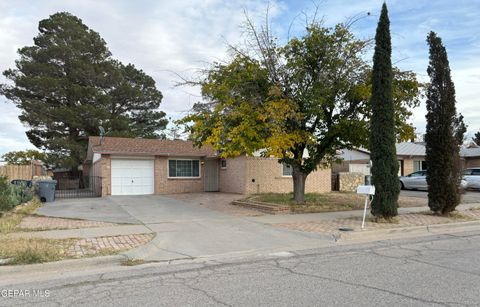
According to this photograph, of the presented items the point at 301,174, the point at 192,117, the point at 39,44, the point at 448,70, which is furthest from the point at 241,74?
the point at 39,44

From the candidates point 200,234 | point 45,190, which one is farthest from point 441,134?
point 45,190

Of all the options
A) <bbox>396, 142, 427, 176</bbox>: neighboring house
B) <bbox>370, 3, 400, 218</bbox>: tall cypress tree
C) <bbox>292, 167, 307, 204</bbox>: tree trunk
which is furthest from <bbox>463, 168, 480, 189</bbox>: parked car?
<bbox>370, 3, 400, 218</bbox>: tall cypress tree

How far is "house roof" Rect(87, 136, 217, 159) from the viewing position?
2395 centimetres

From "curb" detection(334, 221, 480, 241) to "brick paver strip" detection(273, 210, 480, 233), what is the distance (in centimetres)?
26

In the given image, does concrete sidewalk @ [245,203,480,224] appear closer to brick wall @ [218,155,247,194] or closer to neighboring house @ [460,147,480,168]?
brick wall @ [218,155,247,194]

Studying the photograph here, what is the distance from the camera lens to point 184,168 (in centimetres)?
2639

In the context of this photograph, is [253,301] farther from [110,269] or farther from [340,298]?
[110,269]

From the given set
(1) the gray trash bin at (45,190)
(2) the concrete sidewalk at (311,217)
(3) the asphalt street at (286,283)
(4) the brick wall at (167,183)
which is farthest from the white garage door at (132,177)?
(3) the asphalt street at (286,283)

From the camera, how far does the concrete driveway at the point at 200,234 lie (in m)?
8.74

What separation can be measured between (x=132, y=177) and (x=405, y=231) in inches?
676

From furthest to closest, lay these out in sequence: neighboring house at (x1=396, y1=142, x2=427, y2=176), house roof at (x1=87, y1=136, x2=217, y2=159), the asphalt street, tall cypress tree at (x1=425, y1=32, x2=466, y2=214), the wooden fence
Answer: neighboring house at (x1=396, y1=142, x2=427, y2=176) < the wooden fence < house roof at (x1=87, y1=136, x2=217, y2=159) < tall cypress tree at (x1=425, y1=32, x2=466, y2=214) < the asphalt street

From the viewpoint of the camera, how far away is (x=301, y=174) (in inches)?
674

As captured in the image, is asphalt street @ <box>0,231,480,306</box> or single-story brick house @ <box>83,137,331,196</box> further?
single-story brick house @ <box>83,137,331,196</box>

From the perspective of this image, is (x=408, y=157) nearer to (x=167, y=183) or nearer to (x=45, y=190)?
(x=167, y=183)
